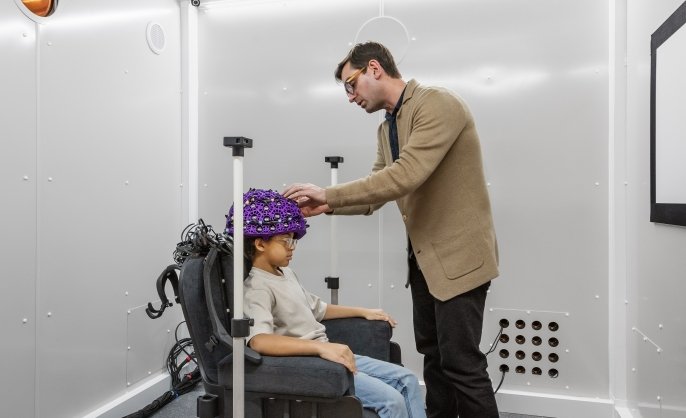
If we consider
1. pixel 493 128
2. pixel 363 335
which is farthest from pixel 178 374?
pixel 493 128

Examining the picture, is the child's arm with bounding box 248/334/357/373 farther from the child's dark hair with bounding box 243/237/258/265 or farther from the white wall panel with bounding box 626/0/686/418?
the white wall panel with bounding box 626/0/686/418

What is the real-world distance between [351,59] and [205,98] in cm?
133

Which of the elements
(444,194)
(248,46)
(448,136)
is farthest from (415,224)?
(248,46)

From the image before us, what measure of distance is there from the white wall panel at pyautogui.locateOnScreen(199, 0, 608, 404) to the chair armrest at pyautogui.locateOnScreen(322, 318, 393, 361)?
2.63 feet

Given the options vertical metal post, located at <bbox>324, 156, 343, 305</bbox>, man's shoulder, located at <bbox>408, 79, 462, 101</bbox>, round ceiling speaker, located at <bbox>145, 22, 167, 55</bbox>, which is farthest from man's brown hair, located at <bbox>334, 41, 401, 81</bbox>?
round ceiling speaker, located at <bbox>145, 22, 167, 55</bbox>

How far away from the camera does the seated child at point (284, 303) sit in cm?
140

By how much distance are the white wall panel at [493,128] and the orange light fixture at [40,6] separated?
38.0 inches

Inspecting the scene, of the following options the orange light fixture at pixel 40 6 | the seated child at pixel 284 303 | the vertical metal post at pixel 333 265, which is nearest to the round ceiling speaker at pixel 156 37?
the orange light fixture at pixel 40 6

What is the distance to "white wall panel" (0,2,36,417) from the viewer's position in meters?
1.68

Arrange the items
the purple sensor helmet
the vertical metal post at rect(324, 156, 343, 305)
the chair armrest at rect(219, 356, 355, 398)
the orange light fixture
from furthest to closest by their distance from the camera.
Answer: the vertical metal post at rect(324, 156, 343, 305)
the orange light fixture
the purple sensor helmet
the chair armrest at rect(219, 356, 355, 398)

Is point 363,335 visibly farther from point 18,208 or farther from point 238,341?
point 18,208

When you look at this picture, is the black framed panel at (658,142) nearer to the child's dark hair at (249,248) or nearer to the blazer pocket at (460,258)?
the blazer pocket at (460,258)

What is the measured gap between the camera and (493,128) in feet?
7.77

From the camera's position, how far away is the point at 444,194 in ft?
5.20
